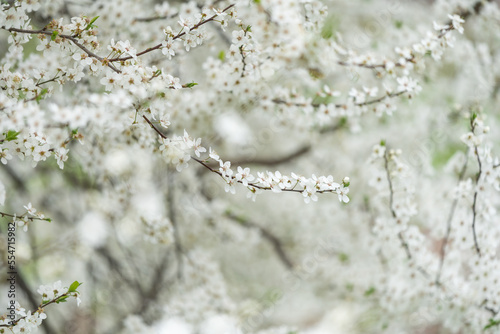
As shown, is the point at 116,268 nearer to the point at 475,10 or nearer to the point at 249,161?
the point at 249,161

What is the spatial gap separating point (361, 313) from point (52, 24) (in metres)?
3.39

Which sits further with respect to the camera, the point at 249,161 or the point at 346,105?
the point at 249,161

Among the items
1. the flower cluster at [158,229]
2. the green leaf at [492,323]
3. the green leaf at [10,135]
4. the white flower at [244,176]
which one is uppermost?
the flower cluster at [158,229]

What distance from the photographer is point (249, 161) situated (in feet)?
15.5

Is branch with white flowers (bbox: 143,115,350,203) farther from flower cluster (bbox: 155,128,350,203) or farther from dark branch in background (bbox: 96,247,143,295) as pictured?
dark branch in background (bbox: 96,247,143,295)

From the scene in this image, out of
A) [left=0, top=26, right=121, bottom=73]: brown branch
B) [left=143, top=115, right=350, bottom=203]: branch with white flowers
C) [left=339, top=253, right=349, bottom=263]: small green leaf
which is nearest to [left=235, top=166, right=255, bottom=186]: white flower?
[left=143, top=115, right=350, bottom=203]: branch with white flowers

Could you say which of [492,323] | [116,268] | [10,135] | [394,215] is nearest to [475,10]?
[394,215]

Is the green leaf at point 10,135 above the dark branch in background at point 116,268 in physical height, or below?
below

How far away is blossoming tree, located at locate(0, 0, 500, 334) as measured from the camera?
213 cm

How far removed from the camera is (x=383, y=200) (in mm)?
3574

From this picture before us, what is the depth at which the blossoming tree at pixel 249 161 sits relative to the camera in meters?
2.13

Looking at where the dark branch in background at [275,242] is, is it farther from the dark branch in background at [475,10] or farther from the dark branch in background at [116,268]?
the dark branch in background at [475,10]

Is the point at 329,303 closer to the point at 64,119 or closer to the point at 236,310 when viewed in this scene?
the point at 236,310

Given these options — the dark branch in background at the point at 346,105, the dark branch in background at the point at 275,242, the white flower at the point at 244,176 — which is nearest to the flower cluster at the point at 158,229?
the white flower at the point at 244,176
